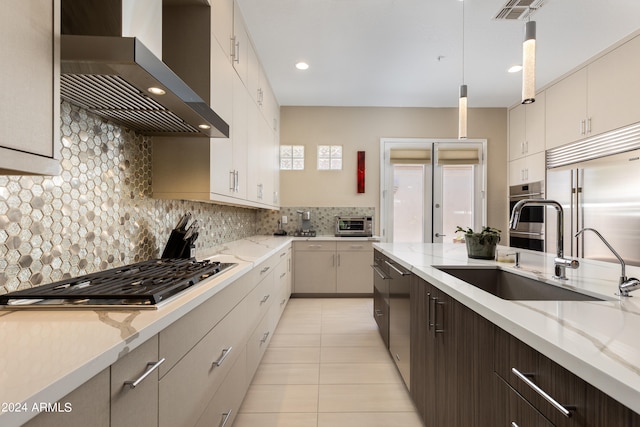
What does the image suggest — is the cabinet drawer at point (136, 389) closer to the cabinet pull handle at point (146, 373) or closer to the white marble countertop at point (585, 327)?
the cabinet pull handle at point (146, 373)

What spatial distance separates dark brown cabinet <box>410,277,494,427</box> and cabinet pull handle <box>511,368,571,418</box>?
0.17m

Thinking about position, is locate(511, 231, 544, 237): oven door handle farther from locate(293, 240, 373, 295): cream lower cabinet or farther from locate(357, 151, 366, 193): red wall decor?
locate(357, 151, 366, 193): red wall decor

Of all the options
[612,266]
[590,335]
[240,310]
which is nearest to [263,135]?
A: [240,310]

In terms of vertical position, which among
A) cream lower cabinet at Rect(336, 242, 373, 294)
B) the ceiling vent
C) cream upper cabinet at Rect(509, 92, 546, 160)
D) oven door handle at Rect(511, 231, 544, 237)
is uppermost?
the ceiling vent

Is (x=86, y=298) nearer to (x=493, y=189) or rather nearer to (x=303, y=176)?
(x=303, y=176)

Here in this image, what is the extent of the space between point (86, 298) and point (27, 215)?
46 cm

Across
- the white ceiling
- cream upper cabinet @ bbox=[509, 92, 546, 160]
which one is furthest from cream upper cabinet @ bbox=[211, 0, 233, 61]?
cream upper cabinet @ bbox=[509, 92, 546, 160]

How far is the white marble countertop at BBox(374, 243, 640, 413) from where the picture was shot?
1.85 feet

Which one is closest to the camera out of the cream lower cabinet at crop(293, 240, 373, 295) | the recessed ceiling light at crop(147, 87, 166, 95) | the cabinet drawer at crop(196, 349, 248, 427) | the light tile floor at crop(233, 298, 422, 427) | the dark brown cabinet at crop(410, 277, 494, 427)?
the dark brown cabinet at crop(410, 277, 494, 427)

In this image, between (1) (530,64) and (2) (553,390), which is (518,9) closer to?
(1) (530,64)

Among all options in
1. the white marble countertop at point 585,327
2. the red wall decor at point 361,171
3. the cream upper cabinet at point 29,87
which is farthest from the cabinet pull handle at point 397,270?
the red wall decor at point 361,171

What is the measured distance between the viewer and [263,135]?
3654 millimetres

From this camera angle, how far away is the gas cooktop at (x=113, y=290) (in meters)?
0.97

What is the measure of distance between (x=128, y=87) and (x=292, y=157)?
3820mm
